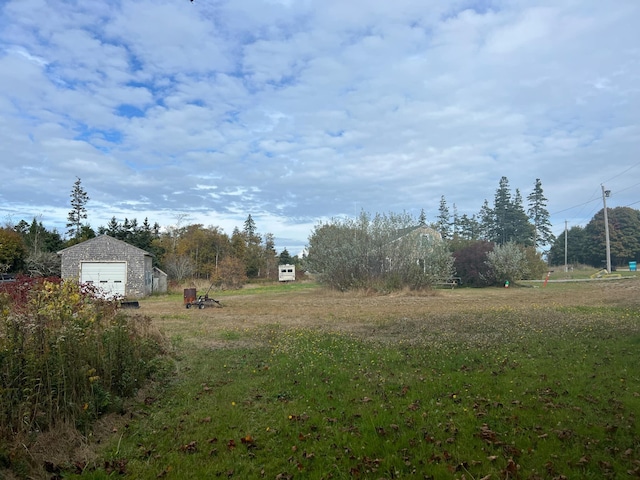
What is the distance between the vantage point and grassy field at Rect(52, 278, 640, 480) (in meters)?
3.75

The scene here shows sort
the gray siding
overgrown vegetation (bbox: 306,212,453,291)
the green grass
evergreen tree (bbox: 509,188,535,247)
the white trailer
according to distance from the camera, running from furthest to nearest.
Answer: evergreen tree (bbox: 509,188,535,247)
the white trailer
the gray siding
overgrown vegetation (bbox: 306,212,453,291)
the green grass

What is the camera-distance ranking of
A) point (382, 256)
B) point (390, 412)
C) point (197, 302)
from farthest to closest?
point (382, 256), point (197, 302), point (390, 412)

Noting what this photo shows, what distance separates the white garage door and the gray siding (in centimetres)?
25

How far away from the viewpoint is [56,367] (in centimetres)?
454

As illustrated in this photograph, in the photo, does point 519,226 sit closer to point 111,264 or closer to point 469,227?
point 469,227

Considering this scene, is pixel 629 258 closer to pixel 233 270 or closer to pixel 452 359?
pixel 233 270

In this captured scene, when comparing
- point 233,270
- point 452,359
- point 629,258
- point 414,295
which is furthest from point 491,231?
point 452,359

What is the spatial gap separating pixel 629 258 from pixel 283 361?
65.0m

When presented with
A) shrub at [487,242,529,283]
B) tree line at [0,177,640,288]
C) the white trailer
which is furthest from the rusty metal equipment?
the white trailer

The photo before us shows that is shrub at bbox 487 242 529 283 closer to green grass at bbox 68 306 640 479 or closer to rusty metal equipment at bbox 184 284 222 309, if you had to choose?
rusty metal equipment at bbox 184 284 222 309

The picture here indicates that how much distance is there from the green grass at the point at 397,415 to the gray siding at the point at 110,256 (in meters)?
22.5

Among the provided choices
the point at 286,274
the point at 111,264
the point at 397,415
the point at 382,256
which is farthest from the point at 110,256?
the point at 397,415

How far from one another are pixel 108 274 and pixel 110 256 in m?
1.16

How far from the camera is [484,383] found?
5.83 m
